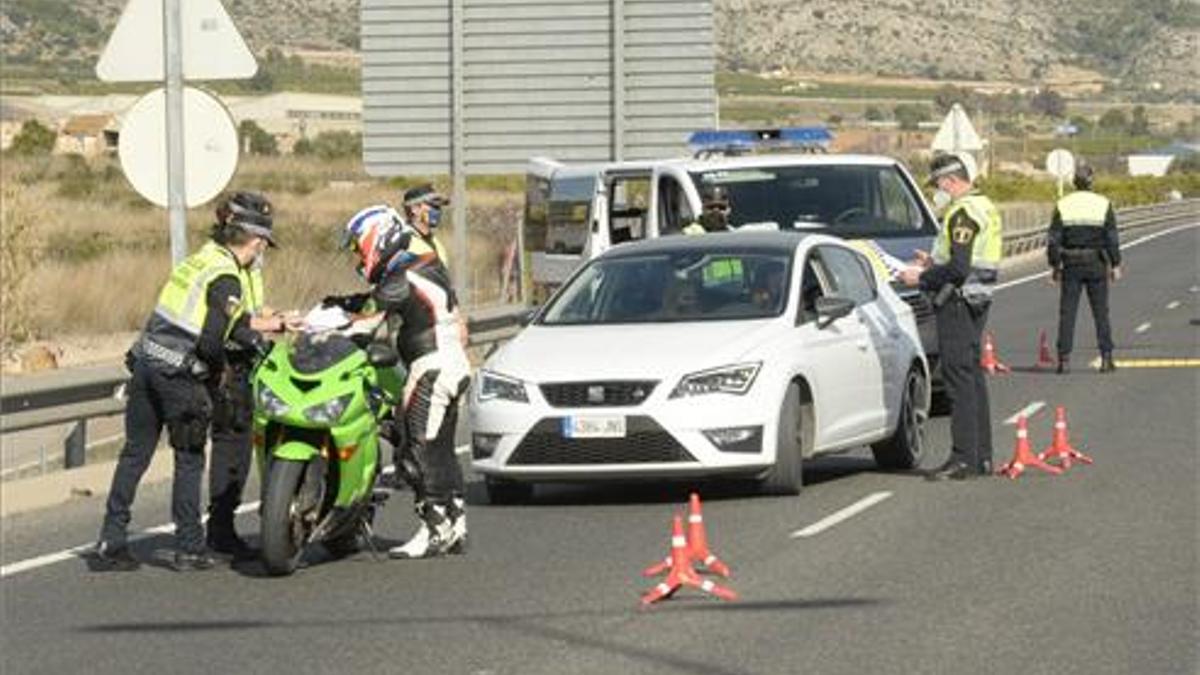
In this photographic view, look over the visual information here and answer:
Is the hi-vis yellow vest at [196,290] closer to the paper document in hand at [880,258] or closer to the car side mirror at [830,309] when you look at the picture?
the car side mirror at [830,309]

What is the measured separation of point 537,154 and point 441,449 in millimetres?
15416

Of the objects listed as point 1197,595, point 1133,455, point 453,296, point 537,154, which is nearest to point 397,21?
point 537,154

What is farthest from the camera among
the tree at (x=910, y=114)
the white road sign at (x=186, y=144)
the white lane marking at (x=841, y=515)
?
the tree at (x=910, y=114)

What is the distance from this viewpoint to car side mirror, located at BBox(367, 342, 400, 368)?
483 inches

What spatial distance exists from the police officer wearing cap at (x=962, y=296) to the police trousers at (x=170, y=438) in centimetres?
532

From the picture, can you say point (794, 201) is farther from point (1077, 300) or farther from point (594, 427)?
point (594, 427)

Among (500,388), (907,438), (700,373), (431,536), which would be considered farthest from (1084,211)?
(431,536)

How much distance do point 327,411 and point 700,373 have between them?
3321 millimetres

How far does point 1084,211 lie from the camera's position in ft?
82.6

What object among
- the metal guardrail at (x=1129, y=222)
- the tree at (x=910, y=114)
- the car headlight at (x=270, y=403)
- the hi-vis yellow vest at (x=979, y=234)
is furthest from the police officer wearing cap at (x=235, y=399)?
the tree at (x=910, y=114)

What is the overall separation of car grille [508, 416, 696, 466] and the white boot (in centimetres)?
181

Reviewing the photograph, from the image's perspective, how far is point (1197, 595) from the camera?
1109 cm

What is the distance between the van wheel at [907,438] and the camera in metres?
16.7

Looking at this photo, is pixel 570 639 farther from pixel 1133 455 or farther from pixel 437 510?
pixel 1133 455
